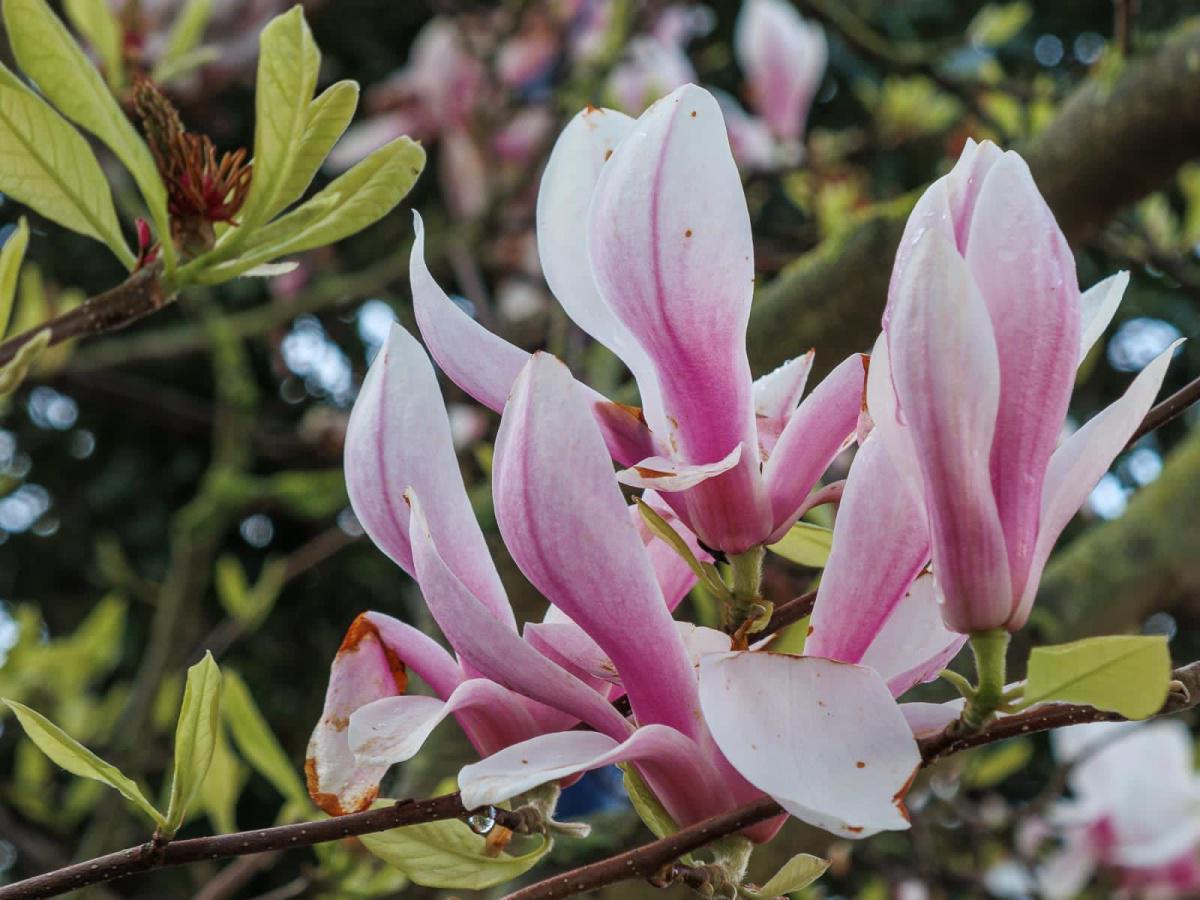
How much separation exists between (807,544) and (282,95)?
21cm

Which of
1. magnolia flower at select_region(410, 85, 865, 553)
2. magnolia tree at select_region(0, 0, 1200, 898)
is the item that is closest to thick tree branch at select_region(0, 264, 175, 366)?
magnolia tree at select_region(0, 0, 1200, 898)

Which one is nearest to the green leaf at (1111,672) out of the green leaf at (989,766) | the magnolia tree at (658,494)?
the magnolia tree at (658,494)

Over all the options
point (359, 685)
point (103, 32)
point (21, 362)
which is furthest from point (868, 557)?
point (103, 32)

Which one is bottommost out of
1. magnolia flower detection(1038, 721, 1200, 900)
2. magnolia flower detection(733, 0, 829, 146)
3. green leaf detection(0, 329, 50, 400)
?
magnolia flower detection(1038, 721, 1200, 900)

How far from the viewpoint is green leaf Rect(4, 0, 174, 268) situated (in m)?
0.36

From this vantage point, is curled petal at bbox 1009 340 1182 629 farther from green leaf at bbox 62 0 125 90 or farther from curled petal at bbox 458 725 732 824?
green leaf at bbox 62 0 125 90

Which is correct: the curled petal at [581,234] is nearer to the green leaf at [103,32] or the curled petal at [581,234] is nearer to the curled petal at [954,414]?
the curled petal at [954,414]

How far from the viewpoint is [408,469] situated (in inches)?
13.1

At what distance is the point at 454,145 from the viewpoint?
1760mm

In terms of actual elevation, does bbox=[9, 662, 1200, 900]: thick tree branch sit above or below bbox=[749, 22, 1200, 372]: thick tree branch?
above

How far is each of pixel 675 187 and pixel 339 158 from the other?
5.04 ft

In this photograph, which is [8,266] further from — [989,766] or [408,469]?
[989,766]

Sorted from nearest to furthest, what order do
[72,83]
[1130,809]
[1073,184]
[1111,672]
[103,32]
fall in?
[1111,672]
[72,83]
[103,32]
[1073,184]
[1130,809]

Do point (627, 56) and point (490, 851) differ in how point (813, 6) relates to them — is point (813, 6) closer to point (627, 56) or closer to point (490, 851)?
point (627, 56)
